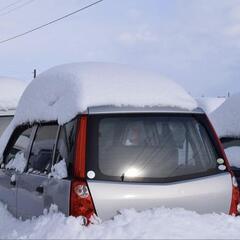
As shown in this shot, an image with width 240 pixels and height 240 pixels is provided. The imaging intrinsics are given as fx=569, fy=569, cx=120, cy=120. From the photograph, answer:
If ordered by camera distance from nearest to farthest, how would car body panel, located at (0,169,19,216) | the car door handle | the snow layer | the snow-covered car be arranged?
the snow-covered car → the car door handle → car body panel, located at (0,169,19,216) → the snow layer

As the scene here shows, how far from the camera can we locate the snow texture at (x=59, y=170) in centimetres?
461

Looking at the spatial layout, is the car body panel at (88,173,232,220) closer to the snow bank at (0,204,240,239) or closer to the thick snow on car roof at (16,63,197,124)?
the snow bank at (0,204,240,239)

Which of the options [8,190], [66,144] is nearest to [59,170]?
[66,144]

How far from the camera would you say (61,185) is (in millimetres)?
4570

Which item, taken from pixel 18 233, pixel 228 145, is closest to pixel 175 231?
pixel 18 233

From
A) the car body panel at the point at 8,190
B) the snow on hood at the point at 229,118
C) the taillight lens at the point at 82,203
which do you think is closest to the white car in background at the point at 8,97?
the snow on hood at the point at 229,118

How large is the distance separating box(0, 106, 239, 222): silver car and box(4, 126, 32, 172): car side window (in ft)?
2.97

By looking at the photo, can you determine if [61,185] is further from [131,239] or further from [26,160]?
[26,160]

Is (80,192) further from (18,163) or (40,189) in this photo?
(18,163)

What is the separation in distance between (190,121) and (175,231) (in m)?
1.09

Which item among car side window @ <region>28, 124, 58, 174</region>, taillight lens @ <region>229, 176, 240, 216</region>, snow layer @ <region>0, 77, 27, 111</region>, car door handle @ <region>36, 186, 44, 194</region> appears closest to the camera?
taillight lens @ <region>229, 176, 240, 216</region>

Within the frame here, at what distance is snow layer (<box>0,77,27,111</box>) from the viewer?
13.2m

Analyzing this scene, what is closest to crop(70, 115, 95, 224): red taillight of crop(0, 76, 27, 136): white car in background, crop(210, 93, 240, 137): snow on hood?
crop(210, 93, 240, 137): snow on hood

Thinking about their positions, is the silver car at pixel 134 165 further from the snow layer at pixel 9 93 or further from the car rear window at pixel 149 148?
the snow layer at pixel 9 93
